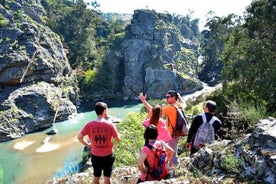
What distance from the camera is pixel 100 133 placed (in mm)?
5715

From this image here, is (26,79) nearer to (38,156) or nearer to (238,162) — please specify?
(38,156)

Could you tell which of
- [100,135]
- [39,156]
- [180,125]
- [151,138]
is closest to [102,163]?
[100,135]

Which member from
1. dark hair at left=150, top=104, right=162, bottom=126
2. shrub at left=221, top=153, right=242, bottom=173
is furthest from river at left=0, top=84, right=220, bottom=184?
shrub at left=221, top=153, right=242, bottom=173

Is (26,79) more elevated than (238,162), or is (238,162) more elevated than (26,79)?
(238,162)

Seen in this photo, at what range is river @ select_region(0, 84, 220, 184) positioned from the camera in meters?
25.3

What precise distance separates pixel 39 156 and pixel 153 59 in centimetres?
4248

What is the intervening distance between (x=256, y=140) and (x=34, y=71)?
4640cm

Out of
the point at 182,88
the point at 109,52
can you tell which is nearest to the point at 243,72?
the point at 182,88

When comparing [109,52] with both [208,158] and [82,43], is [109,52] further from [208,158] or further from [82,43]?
[208,158]

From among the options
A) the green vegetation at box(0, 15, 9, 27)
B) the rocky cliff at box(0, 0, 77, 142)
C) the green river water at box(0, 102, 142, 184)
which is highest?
the green vegetation at box(0, 15, 9, 27)

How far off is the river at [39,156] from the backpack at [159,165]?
1957 centimetres

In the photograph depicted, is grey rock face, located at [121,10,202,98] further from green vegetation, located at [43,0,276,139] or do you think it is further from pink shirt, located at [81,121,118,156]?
pink shirt, located at [81,121,118,156]

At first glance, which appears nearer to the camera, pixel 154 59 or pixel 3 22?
pixel 3 22

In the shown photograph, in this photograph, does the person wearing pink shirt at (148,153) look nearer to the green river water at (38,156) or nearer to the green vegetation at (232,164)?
the green vegetation at (232,164)
